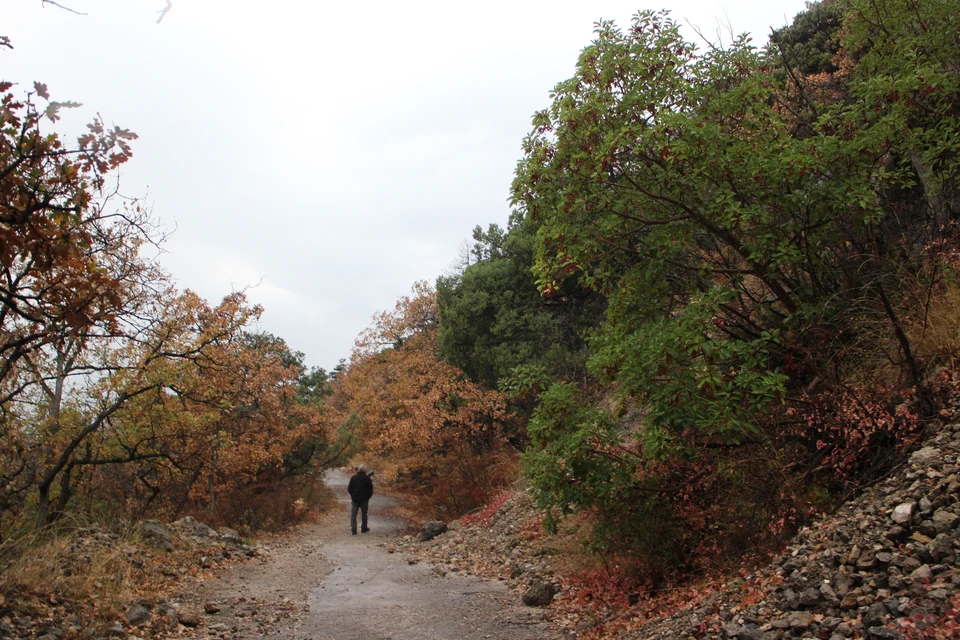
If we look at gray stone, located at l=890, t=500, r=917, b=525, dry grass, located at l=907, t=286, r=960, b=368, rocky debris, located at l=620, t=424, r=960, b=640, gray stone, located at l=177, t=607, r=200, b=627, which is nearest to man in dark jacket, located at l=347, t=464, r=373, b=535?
gray stone, located at l=177, t=607, r=200, b=627

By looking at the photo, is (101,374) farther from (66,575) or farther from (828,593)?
(828,593)

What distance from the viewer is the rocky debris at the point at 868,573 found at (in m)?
3.86

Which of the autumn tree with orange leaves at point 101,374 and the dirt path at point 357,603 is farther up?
the autumn tree with orange leaves at point 101,374

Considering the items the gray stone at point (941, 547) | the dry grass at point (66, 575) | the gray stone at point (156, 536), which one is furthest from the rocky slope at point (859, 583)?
the gray stone at point (156, 536)

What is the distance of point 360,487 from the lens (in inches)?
695

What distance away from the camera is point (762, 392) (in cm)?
573

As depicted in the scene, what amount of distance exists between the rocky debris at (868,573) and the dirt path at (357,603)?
8.66ft

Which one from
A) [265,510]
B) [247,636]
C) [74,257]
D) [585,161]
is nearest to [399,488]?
[265,510]

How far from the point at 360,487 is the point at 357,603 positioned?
29.6 feet

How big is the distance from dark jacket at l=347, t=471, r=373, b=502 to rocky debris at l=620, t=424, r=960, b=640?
12.9 meters

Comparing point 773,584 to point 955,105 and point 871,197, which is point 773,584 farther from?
point 955,105

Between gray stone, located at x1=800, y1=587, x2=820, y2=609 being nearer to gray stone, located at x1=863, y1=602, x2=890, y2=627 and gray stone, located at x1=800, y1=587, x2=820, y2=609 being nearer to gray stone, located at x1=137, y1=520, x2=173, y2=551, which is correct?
gray stone, located at x1=863, y1=602, x2=890, y2=627

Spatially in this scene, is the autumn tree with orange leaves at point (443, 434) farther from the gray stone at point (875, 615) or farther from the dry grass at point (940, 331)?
the gray stone at point (875, 615)

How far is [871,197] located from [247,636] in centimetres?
772
